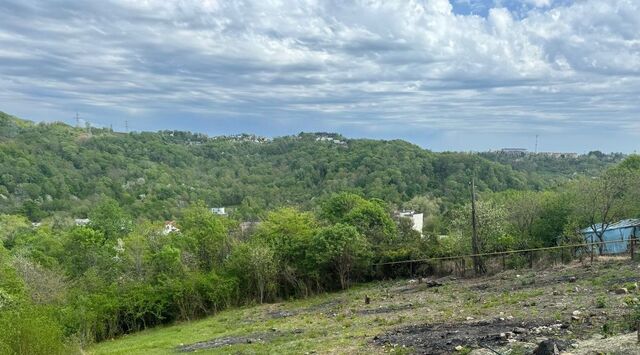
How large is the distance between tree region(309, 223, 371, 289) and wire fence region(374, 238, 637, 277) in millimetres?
A: 2545

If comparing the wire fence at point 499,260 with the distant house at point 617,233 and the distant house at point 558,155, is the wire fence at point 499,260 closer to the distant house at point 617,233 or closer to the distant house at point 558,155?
the distant house at point 617,233

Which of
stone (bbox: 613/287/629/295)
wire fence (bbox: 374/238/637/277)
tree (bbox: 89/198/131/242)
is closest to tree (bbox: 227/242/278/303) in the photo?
wire fence (bbox: 374/238/637/277)

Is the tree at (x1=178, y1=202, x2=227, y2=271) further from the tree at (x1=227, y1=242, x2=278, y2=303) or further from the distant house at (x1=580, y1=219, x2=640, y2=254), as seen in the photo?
the distant house at (x1=580, y1=219, x2=640, y2=254)

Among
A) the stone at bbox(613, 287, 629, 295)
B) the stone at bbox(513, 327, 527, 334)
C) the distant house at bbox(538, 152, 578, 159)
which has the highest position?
the distant house at bbox(538, 152, 578, 159)

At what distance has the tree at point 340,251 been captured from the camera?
3353cm

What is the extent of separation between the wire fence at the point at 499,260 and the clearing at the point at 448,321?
1.63 meters

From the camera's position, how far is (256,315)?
1114 inches

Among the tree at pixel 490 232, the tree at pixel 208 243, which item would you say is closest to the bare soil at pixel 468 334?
the tree at pixel 490 232

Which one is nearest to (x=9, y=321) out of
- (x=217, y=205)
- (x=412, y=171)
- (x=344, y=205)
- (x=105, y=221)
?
(x=344, y=205)

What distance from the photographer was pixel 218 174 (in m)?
168

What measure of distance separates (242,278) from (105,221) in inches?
1069

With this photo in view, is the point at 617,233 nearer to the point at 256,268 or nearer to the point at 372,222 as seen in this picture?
the point at 372,222

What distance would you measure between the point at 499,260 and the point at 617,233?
9575mm

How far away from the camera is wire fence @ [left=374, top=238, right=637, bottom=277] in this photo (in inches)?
1089
